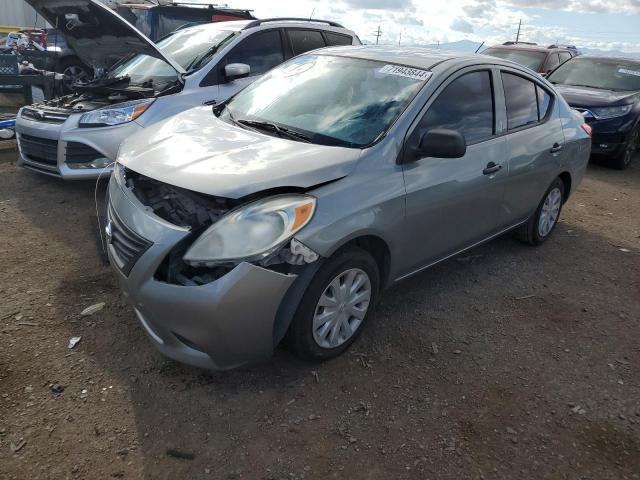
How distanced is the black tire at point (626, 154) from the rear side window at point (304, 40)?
17.2 feet

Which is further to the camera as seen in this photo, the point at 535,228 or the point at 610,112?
the point at 610,112

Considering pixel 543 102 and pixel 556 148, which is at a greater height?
pixel 543 102

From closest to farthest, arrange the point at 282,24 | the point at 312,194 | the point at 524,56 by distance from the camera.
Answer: the point at 312,194, the point at 282,24, the point at 524,56

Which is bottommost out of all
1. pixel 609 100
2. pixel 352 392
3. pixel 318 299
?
pixel 352 392

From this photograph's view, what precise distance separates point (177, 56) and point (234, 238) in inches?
173

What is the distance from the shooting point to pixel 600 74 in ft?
29.9

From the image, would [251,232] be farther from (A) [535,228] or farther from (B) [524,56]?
(B) [524,56]

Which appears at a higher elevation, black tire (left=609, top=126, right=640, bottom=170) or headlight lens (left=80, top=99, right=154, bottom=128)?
headlight lens (left=80, top=99, right=154, bottom=128)

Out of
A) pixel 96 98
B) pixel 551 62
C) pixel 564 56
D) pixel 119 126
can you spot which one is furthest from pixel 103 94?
pixel 564 56

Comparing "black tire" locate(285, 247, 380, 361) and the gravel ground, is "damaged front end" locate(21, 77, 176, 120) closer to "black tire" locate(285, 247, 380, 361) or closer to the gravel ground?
the gravel ground

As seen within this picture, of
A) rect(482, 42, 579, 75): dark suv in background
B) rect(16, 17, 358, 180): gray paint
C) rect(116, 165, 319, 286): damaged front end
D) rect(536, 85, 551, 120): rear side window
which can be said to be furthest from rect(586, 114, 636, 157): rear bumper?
rect(116, 165, 319, 286): damaged front end

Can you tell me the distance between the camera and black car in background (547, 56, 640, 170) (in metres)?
8.06

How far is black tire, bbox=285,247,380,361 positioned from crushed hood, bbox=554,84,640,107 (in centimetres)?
660

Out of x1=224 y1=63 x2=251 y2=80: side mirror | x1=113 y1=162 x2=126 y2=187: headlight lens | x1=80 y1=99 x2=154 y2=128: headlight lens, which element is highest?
x1=224 y1=63 x2=251 y2=80: side mirror
